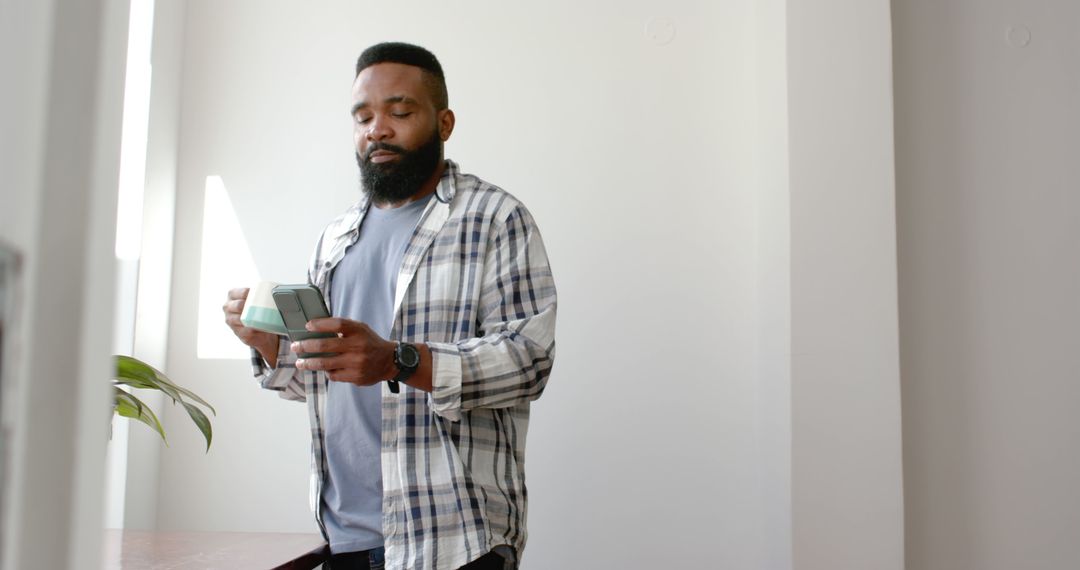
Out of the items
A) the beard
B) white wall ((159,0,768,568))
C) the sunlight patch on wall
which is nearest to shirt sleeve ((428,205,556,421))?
the beard

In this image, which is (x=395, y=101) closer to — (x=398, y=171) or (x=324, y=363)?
(x=398, y=171)

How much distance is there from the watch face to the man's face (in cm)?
48

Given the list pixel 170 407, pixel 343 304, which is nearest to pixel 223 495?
pixel 170 407

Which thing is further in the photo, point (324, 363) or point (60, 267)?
point (324, 363)

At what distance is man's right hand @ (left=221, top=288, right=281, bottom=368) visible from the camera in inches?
64.6

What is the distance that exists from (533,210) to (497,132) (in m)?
0.24

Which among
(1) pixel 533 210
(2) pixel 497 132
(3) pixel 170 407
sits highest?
(2) pixel 497 132

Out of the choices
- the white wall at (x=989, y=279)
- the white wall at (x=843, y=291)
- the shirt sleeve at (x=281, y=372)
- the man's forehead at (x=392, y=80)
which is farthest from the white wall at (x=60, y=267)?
the white wall at (x=989, y=279)

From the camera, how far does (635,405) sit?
251cm

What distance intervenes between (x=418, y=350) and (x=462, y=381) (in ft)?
0.28

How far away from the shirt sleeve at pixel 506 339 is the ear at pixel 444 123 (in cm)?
32

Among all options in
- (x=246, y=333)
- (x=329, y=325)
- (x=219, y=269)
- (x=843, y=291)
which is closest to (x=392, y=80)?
(x=246, y=333)

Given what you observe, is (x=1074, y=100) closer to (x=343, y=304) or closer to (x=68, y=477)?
(x=343, y=304)

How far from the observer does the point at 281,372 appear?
1.79m
